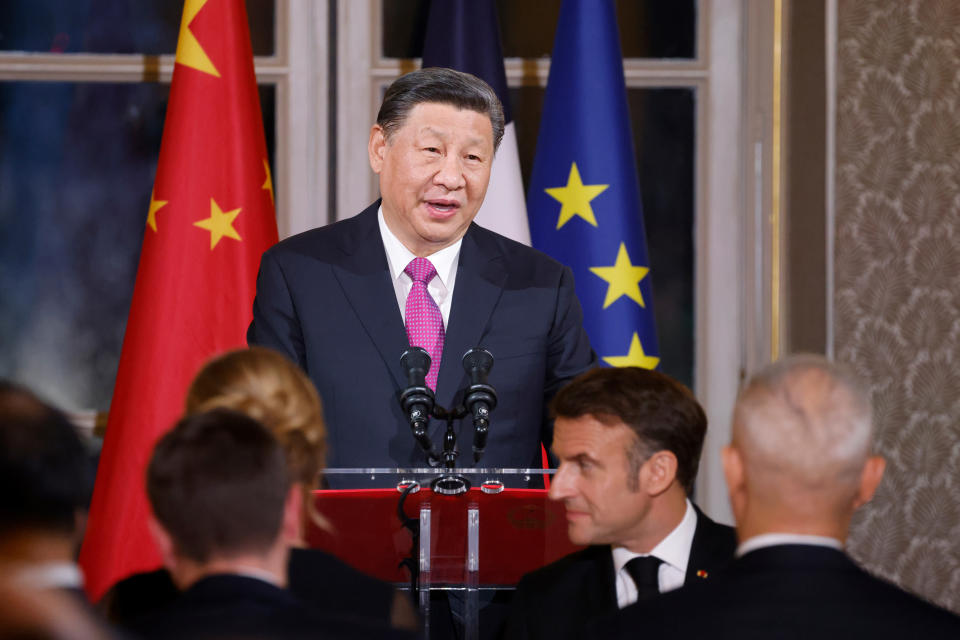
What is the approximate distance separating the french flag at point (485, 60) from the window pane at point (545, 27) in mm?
518

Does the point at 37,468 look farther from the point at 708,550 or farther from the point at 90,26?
the point at 90,26

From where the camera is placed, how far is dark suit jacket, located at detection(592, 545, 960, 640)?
138cm

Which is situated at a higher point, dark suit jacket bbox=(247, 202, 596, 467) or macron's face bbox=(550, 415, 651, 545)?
dark suit jacket bbox=(247, 202, 596, 467)

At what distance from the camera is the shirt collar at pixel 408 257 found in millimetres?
2828

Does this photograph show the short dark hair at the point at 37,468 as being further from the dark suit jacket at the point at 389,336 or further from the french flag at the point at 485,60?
the french flag at the point at 485,60

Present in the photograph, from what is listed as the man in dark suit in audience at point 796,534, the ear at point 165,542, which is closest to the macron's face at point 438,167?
the man in dark suit in audience at point 796,534

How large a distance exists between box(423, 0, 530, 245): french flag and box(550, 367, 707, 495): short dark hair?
5.65ft

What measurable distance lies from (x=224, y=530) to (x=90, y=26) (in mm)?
3526

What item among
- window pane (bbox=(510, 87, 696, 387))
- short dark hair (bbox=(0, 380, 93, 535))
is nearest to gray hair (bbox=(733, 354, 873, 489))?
short dark hair (bbox=(0, 380, 93, 535))

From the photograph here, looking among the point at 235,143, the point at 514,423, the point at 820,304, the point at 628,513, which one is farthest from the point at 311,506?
the point at 820,304

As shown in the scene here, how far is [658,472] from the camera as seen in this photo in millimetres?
2076

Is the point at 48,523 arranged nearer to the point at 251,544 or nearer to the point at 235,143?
the point at 251,544

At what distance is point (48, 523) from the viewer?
1.23 m

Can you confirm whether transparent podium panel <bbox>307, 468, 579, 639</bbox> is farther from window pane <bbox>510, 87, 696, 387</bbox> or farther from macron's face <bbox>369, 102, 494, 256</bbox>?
window pane <bbox>510, 87, 696, 387</bbox>
